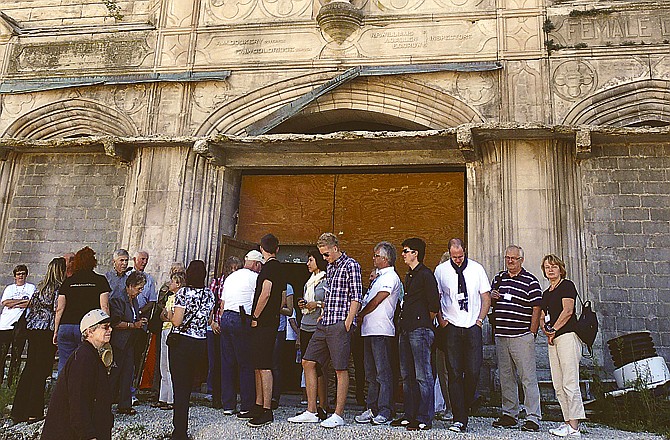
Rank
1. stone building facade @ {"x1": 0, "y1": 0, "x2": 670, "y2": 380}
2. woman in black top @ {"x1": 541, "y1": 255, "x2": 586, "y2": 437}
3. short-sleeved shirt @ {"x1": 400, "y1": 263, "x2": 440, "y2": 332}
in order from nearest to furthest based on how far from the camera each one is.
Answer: woman in black top @ {"x1": 541, "y1": 255, "x2": 586, "y2": 437}
short-sleeved shirt @ {"x1": 400, "y1": 263, "x2": 440, "y2": 332}
stone building facade @ {"x1": 0, "y1": 0, "x2": 670, "y2": 380}

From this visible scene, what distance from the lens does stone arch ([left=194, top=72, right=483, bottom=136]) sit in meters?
8.70

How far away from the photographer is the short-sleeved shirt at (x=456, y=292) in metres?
5.07

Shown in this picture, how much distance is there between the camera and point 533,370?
17.2 feet

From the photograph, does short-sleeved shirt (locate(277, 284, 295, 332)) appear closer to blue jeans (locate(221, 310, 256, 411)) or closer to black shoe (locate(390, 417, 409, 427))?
blue jeans (locate(221, 310, 256, 411))

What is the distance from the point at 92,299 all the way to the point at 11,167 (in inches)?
230

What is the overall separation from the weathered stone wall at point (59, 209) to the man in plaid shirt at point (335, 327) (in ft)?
17.2

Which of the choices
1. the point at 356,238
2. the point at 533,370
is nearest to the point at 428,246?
the point at 356,238

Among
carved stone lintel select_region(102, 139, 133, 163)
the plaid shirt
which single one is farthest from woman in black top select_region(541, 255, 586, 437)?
carved stone lintel select_region(102, 139, 133, 163)

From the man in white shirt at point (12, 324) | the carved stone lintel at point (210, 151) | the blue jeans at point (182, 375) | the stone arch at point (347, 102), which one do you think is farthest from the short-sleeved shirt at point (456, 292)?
the man in white shirt at point (12, 324)

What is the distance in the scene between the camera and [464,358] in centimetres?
502

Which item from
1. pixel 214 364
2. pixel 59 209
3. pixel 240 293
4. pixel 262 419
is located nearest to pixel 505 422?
pixel 262 419

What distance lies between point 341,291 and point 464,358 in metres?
1.27

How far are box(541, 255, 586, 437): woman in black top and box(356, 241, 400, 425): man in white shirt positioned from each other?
1428 millimetres

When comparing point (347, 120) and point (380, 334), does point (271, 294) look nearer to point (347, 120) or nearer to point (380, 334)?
point (380, 334)
